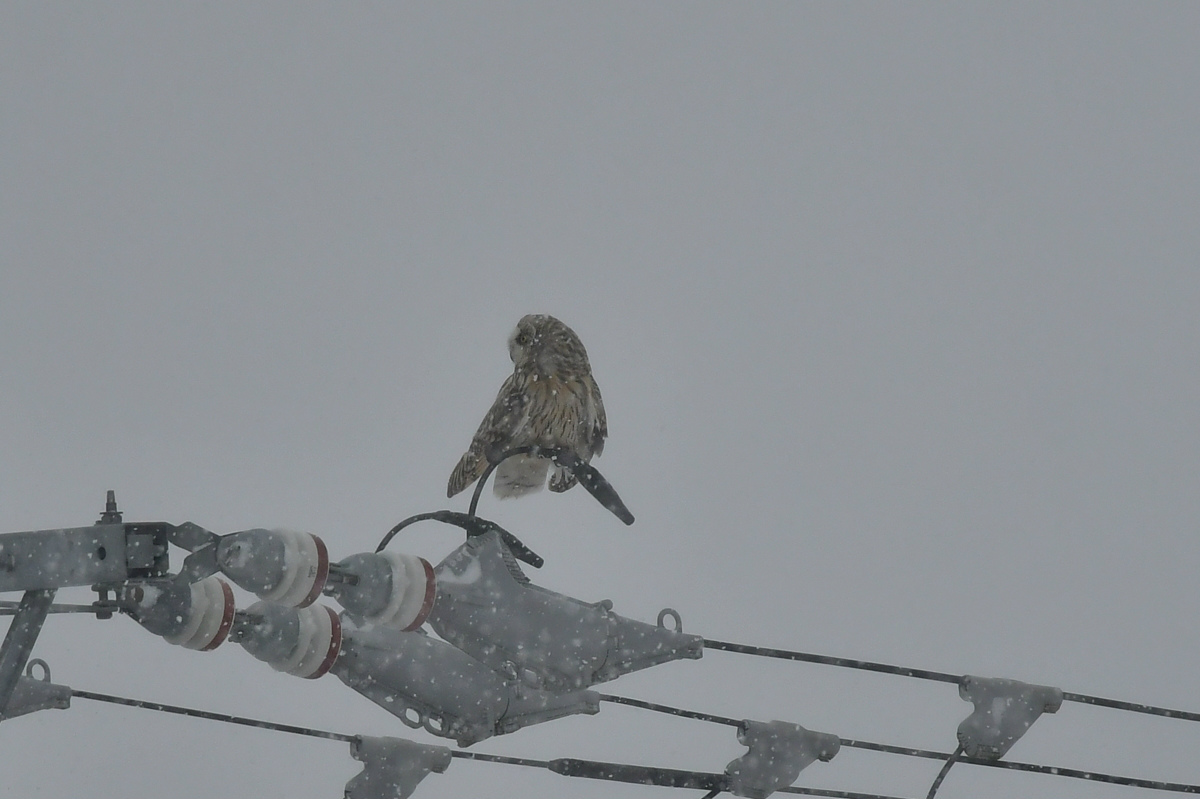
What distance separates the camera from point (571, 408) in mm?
5914

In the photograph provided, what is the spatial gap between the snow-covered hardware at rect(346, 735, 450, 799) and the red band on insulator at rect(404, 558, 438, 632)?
87 cm

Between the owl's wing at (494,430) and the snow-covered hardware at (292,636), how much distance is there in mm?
2018

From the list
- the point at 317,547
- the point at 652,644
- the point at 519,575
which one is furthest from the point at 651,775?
the point at 317,547

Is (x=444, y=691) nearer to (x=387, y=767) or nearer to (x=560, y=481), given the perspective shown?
(x=387, y=767)

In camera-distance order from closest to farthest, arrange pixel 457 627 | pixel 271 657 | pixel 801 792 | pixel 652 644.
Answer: pixel 271 657
pixel 457 627
pixel 652 644
pixel 801 792

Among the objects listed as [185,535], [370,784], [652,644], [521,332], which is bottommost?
[370,784]

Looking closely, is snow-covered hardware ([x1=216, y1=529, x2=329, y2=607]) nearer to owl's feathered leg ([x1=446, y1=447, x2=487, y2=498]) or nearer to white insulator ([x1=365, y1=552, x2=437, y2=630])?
white insulator ([x1=365, y1=552, x2=437, y2=630])

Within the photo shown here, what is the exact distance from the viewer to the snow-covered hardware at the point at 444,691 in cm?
420

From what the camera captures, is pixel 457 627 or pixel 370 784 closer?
pixel 457 627

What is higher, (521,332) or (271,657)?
(521,332)

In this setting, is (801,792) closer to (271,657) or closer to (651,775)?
(651,775)

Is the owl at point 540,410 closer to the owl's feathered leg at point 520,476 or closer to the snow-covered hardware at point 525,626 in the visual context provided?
the owl's feathered leg at point 520,476

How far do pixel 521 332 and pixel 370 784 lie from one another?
231 centimetres

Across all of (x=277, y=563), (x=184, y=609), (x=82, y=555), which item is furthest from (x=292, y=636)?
(x=82, y=555)
